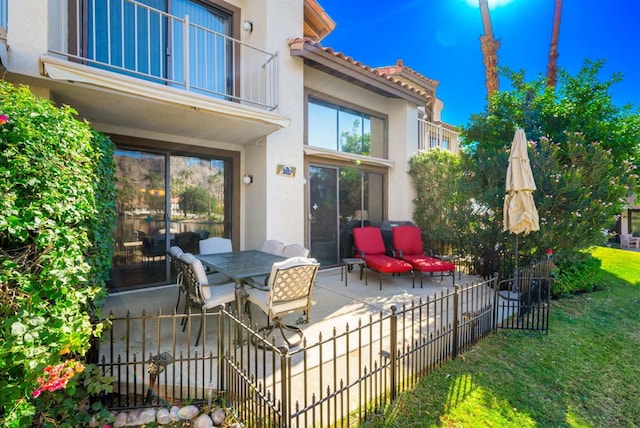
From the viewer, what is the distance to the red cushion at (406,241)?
818 cm

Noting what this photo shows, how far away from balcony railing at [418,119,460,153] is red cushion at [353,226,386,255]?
177 inches

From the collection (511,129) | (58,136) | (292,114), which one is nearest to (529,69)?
(511,129)

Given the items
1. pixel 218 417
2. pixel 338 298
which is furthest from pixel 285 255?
pixel 218 417

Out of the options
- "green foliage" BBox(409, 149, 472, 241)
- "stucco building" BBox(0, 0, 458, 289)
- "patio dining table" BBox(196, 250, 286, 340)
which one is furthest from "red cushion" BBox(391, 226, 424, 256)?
"patio dining table" BBox(196, 250, 286, 340)

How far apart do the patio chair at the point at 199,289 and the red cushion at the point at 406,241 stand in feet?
16.8

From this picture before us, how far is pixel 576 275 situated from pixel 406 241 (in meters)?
3.99

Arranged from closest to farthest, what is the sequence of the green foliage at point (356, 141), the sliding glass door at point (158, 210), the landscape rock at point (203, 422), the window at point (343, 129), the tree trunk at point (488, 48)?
the landscape rock at point (203, 422)
the sliding glass door at point (158, 210)
the window at point (343, 129)
the green foliage at point (356, 141)
the tree trunk at point (488, 48)

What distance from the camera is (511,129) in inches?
317

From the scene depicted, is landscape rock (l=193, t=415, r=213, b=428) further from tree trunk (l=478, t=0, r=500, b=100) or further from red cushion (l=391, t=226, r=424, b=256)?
tree trunk (l=478, t=0, r=500, b=100)

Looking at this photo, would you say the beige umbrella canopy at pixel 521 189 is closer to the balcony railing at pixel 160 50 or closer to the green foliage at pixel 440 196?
the green foliage at pixel 440 196

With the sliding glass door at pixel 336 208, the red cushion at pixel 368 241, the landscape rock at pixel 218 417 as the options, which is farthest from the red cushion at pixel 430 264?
the landscape rock at pixel 218 417

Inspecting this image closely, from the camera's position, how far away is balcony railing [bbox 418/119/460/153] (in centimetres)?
1099

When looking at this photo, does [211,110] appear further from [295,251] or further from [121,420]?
[121,420]

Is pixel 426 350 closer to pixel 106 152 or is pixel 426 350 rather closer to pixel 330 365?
pixel 330 365
